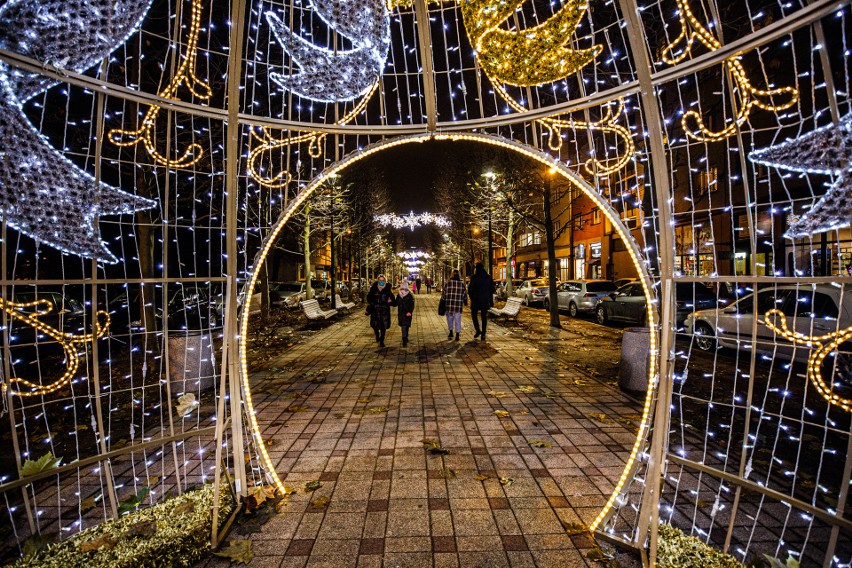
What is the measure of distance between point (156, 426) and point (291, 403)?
162 cm

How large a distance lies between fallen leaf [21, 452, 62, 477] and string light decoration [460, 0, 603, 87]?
405 centimetres

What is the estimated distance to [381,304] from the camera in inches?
410

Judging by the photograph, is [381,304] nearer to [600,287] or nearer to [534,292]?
[600,287]

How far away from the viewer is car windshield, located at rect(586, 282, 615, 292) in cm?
1634

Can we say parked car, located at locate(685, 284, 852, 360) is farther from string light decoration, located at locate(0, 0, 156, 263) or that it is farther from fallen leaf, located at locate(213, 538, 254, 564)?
string light decoration, located at locate(0, 0, 156, 263)

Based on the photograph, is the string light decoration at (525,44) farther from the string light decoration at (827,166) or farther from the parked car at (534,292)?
the parked car at (534,292)

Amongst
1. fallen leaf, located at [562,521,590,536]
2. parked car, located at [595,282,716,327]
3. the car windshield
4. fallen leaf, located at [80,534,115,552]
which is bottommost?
fallen leaf, located at [562,521,590,536]

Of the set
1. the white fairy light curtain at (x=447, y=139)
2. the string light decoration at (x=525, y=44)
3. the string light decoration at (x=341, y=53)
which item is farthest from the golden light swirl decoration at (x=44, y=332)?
the string light decoration at (x=525, y=44)

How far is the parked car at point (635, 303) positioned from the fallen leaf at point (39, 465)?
38.8 feet

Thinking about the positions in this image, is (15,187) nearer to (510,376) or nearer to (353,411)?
(353,411)

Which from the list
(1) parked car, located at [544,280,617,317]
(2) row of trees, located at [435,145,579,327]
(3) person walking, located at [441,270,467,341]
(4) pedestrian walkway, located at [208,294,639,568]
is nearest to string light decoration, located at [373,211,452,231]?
(2) row of trees, located at [435,145,579,327]

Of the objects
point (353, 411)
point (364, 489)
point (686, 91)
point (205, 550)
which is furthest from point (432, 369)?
point (686, 91)

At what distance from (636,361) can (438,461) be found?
12.0ft

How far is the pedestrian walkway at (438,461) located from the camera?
288 cm
